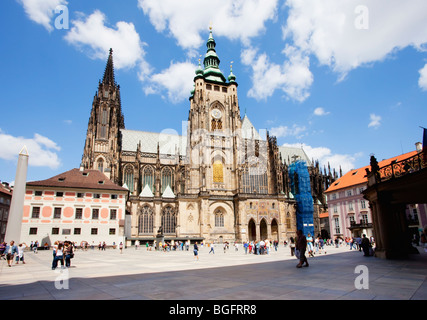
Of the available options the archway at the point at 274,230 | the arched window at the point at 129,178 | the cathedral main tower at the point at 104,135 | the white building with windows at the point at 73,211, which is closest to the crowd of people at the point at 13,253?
the white building with windows at the point at 73,211

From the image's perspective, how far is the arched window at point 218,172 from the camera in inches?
2088

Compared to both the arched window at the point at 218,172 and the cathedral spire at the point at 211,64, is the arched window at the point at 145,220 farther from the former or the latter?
the cathedral spire at the point at 211,64

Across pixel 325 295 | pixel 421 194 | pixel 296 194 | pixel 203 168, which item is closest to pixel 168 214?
pixel 203 168

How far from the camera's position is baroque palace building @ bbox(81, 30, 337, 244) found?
48.7m

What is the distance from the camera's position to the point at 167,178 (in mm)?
55812

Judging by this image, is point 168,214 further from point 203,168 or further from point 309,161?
point 309,161

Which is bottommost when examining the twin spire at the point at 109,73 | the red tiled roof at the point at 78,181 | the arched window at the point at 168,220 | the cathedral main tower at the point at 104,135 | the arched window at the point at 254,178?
the arched window at the point at 168,220

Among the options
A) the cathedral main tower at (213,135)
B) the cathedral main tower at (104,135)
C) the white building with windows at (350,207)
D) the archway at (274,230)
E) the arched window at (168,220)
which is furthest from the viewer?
the cathedral main tower at (213,135)

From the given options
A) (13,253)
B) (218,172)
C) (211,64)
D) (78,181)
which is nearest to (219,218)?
(218,172)

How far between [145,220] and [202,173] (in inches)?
512

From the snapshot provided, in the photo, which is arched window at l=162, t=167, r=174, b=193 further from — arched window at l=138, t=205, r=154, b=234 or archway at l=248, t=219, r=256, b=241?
archway at l=248, t=219, r=256, b=241

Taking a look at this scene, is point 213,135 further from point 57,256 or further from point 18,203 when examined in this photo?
point 57,256
